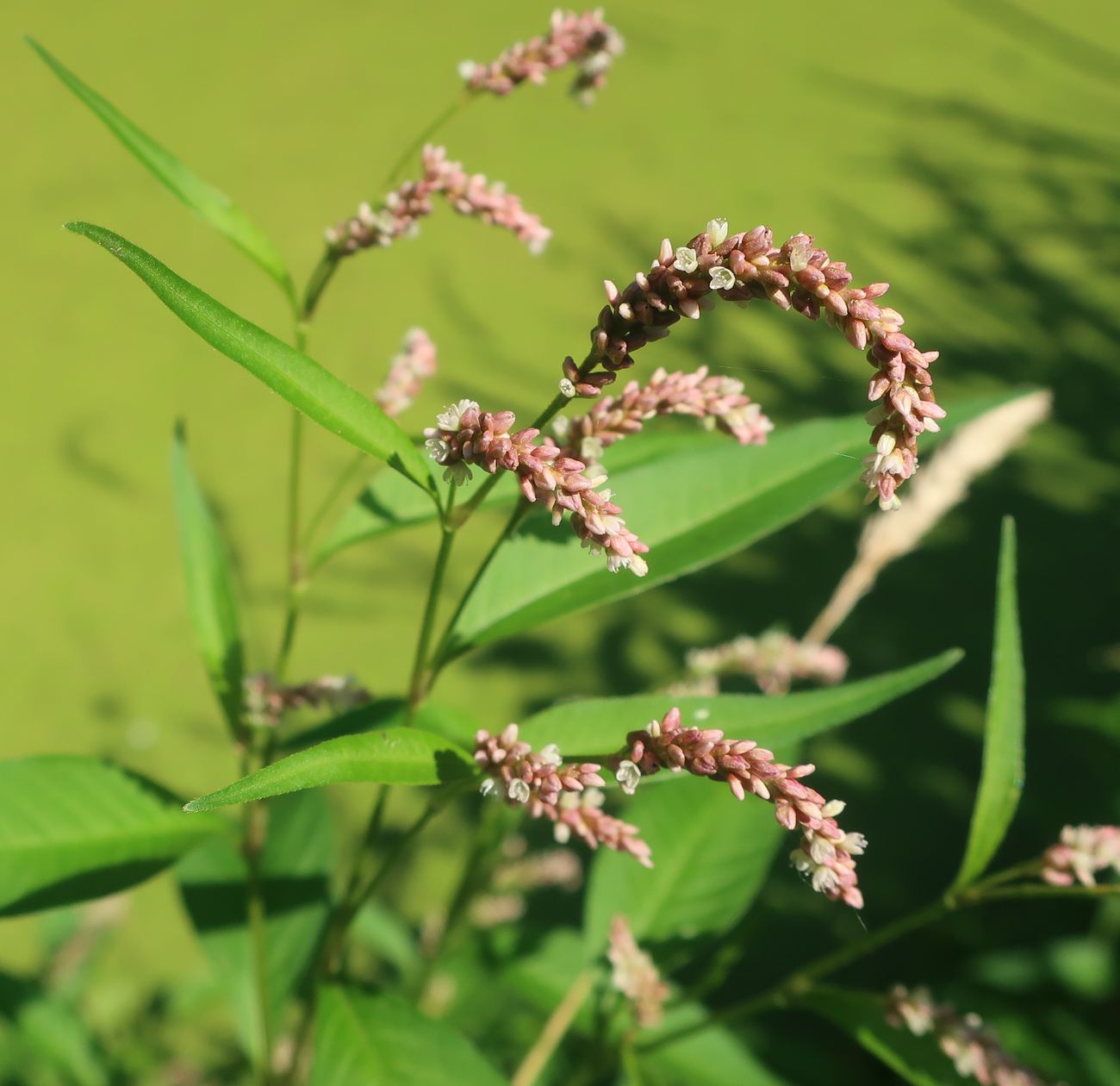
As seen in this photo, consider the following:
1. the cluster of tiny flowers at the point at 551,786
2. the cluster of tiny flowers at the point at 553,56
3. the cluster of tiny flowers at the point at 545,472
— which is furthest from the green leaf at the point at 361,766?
the cluster of tiny flowers at the point at 553,56

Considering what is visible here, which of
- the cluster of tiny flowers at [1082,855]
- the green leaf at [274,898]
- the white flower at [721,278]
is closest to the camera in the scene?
the white flower at [721,278]

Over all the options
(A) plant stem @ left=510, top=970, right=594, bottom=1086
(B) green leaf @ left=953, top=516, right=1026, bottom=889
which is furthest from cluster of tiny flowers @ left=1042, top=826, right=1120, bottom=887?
(A) plant stem @ left=510, top=970, right=594, bottom=1086

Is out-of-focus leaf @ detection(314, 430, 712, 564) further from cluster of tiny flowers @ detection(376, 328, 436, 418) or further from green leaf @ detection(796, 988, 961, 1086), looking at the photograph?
green leaf @ detection(796, 988, 961, 1086)

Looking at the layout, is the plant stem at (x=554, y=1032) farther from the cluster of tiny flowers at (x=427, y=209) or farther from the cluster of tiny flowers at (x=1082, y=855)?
the cluster of tiny flowers at (x=427, y=209)

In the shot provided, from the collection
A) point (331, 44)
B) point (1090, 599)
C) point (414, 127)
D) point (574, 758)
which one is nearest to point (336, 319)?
point (414, 127)

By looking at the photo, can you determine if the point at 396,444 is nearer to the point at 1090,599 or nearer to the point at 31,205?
the point at 1090,599
